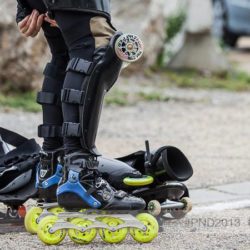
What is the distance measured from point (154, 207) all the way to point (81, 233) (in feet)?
1.63

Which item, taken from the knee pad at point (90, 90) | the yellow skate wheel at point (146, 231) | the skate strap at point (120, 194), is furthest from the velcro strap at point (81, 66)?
the yellow skate wheel at point (146, 231)

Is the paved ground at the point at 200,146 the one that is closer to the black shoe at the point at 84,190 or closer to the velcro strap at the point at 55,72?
the black shoe at the point at 84,190

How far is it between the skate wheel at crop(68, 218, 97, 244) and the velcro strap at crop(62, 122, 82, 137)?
364 millimetres

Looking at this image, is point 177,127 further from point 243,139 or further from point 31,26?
point 31,26

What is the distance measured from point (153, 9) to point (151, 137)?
4.40m

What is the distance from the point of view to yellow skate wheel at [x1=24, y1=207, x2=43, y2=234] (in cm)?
431

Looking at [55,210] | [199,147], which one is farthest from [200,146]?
[55,210]

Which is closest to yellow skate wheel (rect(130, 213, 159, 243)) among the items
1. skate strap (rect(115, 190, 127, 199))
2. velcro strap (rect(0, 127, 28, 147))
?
skate strap (rect(115, 190, 127, 199))

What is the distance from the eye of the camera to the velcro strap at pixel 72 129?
4.04m

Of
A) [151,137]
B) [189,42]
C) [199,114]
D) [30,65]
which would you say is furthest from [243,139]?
[189,42]

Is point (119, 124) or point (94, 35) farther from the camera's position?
point (119, 124)

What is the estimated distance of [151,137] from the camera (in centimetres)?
770

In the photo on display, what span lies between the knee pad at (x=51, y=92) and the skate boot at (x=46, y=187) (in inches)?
3.8

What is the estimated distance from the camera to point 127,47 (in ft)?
13.0
